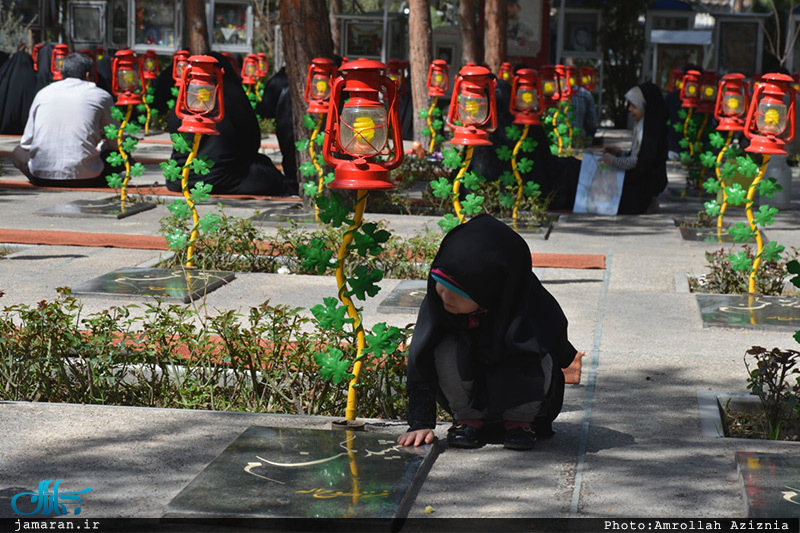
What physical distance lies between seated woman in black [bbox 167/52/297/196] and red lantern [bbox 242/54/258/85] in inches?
406

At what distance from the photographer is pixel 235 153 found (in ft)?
42.5

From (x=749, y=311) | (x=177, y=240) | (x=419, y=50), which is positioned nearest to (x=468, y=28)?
(x=419, y=50)

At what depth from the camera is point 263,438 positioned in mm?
4465

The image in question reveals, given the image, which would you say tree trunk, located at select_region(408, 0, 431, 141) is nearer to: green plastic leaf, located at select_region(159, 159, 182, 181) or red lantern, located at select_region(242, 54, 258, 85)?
red lantern, located at select_region(242, 54, 258, 85)

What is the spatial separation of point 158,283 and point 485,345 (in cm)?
367

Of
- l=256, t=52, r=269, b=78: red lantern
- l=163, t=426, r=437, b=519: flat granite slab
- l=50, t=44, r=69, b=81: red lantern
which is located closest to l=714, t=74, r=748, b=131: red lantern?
l=163, t=426, r=437, b=519: flat granite slab

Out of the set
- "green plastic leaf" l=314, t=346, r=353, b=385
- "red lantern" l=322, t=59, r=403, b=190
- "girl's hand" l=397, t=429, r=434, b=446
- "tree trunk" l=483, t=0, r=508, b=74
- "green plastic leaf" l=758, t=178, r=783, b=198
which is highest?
"tree trunk" l=483, t=0, r=508, b=74

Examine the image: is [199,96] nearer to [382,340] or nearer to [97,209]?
[97,209]

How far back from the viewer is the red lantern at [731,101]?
1145 cm

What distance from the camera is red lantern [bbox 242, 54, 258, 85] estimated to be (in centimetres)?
2328

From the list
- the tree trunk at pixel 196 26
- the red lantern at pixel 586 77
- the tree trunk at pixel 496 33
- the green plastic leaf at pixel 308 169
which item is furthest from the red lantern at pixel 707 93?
the tree trunk at pixel 196 26

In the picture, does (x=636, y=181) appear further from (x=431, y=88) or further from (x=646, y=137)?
(x=431, y=88)

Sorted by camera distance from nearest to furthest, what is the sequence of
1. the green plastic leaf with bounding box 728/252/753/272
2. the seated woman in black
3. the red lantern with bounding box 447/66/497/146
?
the green plastic leaf with bounding box 728/252/753/272 → the red lantern with bounding box 447/66/497/146 → the seated woman in black

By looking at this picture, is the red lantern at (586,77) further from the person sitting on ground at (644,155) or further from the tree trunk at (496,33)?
the person sitting on ground at (644,155)
